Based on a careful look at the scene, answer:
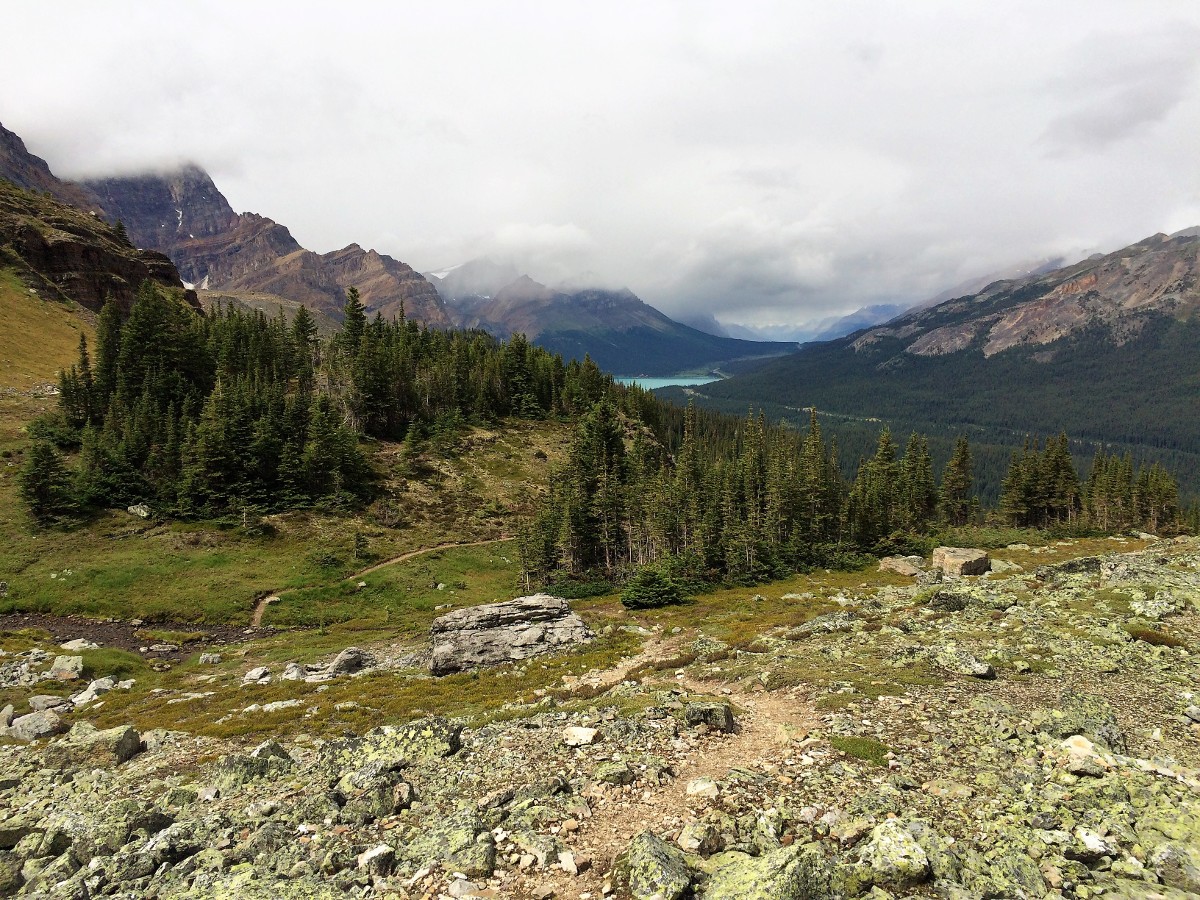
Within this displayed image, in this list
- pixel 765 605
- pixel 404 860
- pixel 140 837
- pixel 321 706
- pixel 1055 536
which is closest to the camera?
pixel 404 860

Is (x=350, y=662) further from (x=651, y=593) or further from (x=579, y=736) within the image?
(x=579, y=736)

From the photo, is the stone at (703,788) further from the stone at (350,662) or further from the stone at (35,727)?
the stone at (350,662)

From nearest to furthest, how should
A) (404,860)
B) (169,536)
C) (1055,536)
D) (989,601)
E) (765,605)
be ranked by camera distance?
(404,860)
(989,601)
(765,605)
(169,536)
(1055,536)

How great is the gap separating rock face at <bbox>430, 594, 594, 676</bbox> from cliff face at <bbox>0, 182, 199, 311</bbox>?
15912 centimetres

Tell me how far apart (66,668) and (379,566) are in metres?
32.1

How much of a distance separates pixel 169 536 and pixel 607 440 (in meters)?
58.8

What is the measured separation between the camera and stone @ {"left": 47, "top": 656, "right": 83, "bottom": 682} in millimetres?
34688

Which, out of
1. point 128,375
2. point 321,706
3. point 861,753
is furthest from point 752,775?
point 128,375

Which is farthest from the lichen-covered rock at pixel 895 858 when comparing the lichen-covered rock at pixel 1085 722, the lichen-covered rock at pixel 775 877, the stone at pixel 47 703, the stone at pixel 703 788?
the stone at pixel 47 703

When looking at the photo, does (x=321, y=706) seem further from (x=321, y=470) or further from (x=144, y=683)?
(x=321, y=470)

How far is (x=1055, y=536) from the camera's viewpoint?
84.9 metres

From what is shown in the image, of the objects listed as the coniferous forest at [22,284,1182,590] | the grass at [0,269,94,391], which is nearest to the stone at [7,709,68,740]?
the coniferous forest at [22,284,1182,590]

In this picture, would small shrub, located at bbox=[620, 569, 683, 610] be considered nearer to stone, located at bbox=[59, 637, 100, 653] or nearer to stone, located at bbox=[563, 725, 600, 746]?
stone, located at bbox=[563, 725, 600, 746]

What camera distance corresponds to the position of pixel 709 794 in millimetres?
12531
